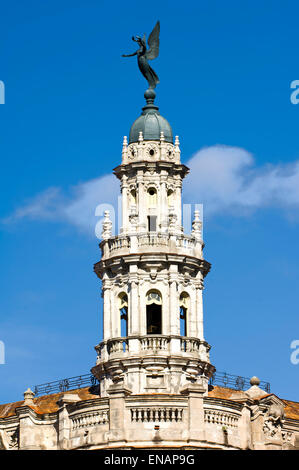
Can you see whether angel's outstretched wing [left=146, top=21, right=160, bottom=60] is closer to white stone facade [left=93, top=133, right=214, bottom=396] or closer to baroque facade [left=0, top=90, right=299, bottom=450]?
baroque facade [left=0, top=90, right=299, bottom=450]

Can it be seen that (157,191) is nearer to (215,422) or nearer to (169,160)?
(169,160)

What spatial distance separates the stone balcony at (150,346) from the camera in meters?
111

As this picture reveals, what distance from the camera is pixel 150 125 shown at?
11688cm

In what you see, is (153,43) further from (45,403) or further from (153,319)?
(45,403)

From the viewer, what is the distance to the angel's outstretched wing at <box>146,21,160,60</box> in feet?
387

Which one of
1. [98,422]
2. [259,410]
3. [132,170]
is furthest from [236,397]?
[132,170]

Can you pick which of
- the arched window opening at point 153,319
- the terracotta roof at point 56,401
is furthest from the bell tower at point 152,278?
the terracotta roof at point 56,401

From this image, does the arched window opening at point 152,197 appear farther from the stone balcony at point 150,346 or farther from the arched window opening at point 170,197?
the stone balcony at point 150,346

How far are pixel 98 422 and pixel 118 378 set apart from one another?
14.8 ft

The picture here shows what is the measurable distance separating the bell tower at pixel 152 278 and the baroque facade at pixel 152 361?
0.06 m

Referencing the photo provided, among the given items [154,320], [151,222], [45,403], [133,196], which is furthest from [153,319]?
[45,403]
